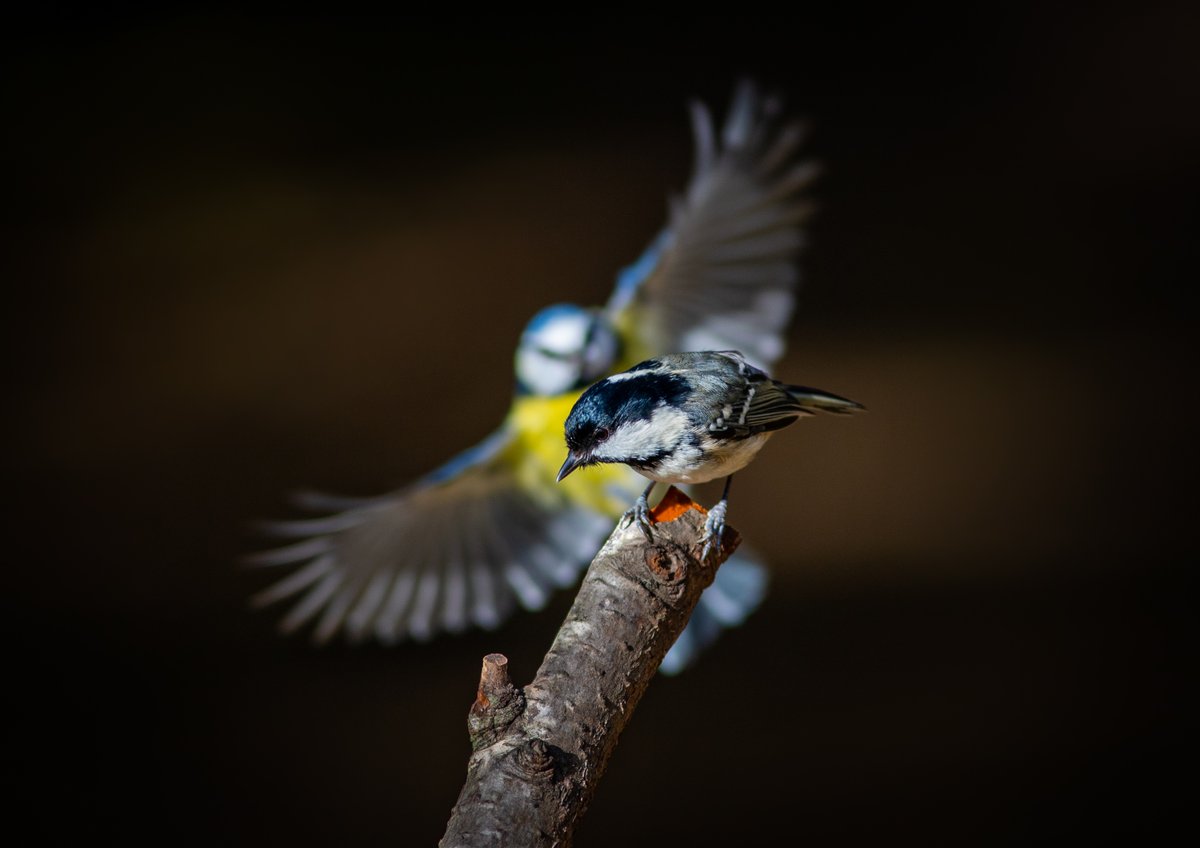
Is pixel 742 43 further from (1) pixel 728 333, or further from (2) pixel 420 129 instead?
(1) pixel 728 333

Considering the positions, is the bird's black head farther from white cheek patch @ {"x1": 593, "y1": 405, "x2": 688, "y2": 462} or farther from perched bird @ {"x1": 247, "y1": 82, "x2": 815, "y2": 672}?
perched bird @ {"x1": 247, "y1": 82, "x2": 815, "y2": 672}

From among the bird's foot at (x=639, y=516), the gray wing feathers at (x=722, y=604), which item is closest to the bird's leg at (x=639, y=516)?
the bird's foot at (x=639, y=516)

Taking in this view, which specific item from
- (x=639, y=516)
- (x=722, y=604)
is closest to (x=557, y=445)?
(x=722, y=604)

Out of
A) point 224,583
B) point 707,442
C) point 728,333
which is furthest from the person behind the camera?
point 224,583

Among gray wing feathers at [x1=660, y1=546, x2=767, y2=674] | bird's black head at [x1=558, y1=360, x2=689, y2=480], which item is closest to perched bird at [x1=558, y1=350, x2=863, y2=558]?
bird's black head at [x1=558, y1=360, x2=689, y2=480]

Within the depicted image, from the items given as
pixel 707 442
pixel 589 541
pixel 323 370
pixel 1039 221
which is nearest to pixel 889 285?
pixel 1039 221

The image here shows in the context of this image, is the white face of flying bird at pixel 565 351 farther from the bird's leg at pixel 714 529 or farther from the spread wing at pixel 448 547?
the bird's leg at pixel 714 529

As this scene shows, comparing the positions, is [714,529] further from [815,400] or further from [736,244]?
[736,244]
